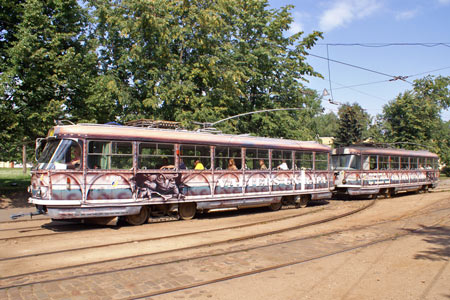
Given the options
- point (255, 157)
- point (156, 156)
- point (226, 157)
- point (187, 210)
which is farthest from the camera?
point (255, 157)

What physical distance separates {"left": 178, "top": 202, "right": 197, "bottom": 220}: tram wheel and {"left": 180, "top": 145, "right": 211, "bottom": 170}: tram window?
4.23 feet

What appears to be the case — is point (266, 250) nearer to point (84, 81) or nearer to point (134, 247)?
point (134, 247)

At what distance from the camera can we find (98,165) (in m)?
11.0

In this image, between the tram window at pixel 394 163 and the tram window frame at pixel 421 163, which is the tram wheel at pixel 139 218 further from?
the tram window frame at pixel 421 163

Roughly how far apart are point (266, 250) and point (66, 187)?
220 inches

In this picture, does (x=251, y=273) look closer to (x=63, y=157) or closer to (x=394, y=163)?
(x=63, y=157)

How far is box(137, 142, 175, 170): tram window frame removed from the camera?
11.9 meters

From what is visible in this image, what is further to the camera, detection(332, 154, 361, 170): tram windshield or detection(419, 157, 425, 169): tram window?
detection(419, 157, 425, 169): tram window

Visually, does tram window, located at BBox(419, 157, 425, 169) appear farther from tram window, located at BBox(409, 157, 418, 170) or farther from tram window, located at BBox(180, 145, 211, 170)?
tram window, located at BBox(180, 145, 211, 170)

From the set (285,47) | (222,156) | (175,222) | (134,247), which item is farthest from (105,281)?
(285,47)

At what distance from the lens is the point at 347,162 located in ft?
71.4

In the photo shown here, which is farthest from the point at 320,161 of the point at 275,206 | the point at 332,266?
the point at 332,266

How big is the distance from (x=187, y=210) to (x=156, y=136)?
9.37ft

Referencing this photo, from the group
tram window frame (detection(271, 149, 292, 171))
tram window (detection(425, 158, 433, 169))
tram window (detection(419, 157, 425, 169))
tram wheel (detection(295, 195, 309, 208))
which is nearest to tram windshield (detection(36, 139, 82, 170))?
tram window frame (detection(271, 149, 292, 171))
